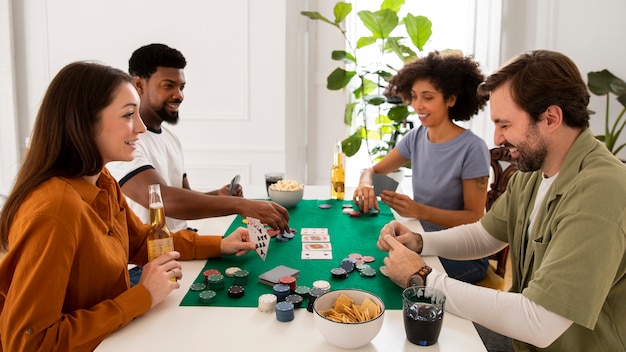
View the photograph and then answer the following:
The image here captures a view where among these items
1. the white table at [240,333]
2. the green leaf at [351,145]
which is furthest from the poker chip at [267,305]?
the green leaf at [351,145]

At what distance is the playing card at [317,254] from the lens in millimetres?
1657

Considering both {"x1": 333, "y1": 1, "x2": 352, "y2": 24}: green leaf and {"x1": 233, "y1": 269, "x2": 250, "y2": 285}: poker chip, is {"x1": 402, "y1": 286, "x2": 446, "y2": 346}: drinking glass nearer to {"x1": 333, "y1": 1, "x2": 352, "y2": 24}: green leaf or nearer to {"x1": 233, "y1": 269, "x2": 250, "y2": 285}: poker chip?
{"x1": 233, "y1": 269, "x2": 250, "y2": 285}: poker chip

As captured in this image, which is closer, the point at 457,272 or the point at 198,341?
the point at 198,341

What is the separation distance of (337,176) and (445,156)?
0.49 meters

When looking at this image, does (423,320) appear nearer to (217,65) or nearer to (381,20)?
(381,20)

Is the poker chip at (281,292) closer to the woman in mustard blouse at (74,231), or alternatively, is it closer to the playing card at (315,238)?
the woman in mustard blouse at (74,231)

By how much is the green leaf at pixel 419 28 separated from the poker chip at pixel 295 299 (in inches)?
113

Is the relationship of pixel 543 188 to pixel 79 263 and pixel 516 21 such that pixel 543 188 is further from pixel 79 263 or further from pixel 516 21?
pixel 516 21

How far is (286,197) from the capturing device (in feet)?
7.39

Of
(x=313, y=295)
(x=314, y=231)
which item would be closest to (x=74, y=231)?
(x=313, y=295)

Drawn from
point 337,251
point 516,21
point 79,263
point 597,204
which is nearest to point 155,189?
point 79,263

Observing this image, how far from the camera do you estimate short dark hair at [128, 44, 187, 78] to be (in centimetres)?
234

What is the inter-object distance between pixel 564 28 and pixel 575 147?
292 centimetres

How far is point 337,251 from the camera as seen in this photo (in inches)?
67.8
